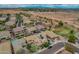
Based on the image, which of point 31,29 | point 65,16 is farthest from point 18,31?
point 65,16

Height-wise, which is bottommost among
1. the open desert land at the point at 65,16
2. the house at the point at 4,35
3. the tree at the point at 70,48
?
the tree at the point at 70,48

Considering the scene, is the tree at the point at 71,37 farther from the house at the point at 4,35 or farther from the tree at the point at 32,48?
the house at the point at 4,35

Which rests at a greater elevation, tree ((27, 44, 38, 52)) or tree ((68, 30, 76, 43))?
tree ((68, 30, 76, 43))

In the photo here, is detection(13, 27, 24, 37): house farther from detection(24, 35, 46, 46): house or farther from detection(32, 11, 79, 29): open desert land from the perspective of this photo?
detection(32, 11, 79, 29): open desert land

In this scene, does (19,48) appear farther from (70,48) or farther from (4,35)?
(70,48)

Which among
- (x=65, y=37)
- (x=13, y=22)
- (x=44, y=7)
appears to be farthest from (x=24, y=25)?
(x=65, y=37)

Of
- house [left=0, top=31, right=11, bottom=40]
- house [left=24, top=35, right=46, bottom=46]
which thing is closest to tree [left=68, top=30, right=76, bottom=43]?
house [left=24, top=35, right=46, bottom=46]

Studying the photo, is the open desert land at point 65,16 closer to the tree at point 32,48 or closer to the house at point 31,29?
the house at point 31,29

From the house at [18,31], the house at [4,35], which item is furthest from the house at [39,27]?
the house at [4,35]

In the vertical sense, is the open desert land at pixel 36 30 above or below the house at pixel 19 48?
above

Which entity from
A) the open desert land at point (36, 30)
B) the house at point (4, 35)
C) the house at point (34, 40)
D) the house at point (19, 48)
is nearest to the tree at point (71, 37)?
the open desert land at point (36, 30)
